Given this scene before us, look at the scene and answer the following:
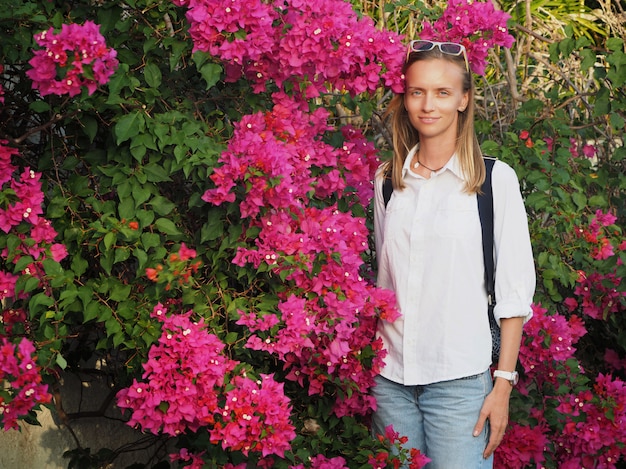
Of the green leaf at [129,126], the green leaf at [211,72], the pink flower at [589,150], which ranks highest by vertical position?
the green leaf at [211,72]

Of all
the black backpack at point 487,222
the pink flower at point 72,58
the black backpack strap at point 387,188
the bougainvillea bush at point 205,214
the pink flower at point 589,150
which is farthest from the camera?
the pink flower at point 589,150

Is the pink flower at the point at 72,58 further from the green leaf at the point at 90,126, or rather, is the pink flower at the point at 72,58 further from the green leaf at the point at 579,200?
the green leaf at the point at 579,200

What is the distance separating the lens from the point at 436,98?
8.55 ft

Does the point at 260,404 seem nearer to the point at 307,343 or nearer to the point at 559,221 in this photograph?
the point at 307,343

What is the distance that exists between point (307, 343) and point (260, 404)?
8.8 inches

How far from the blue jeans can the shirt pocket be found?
410mm

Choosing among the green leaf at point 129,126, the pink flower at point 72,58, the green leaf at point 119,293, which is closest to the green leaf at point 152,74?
the green leaf at point 129,126

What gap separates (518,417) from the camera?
341 cm

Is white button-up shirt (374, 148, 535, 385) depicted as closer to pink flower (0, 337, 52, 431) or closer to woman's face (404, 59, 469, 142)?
woman's face (404, 59, 469, 142)

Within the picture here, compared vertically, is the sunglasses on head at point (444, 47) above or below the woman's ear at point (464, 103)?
above

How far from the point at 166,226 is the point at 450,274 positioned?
0.80 m

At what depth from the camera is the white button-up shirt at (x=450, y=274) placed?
2.46m

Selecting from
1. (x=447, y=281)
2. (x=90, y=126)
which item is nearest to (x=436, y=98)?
(x=447, y=281)

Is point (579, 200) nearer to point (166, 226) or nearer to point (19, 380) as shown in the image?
point (166, 226)
